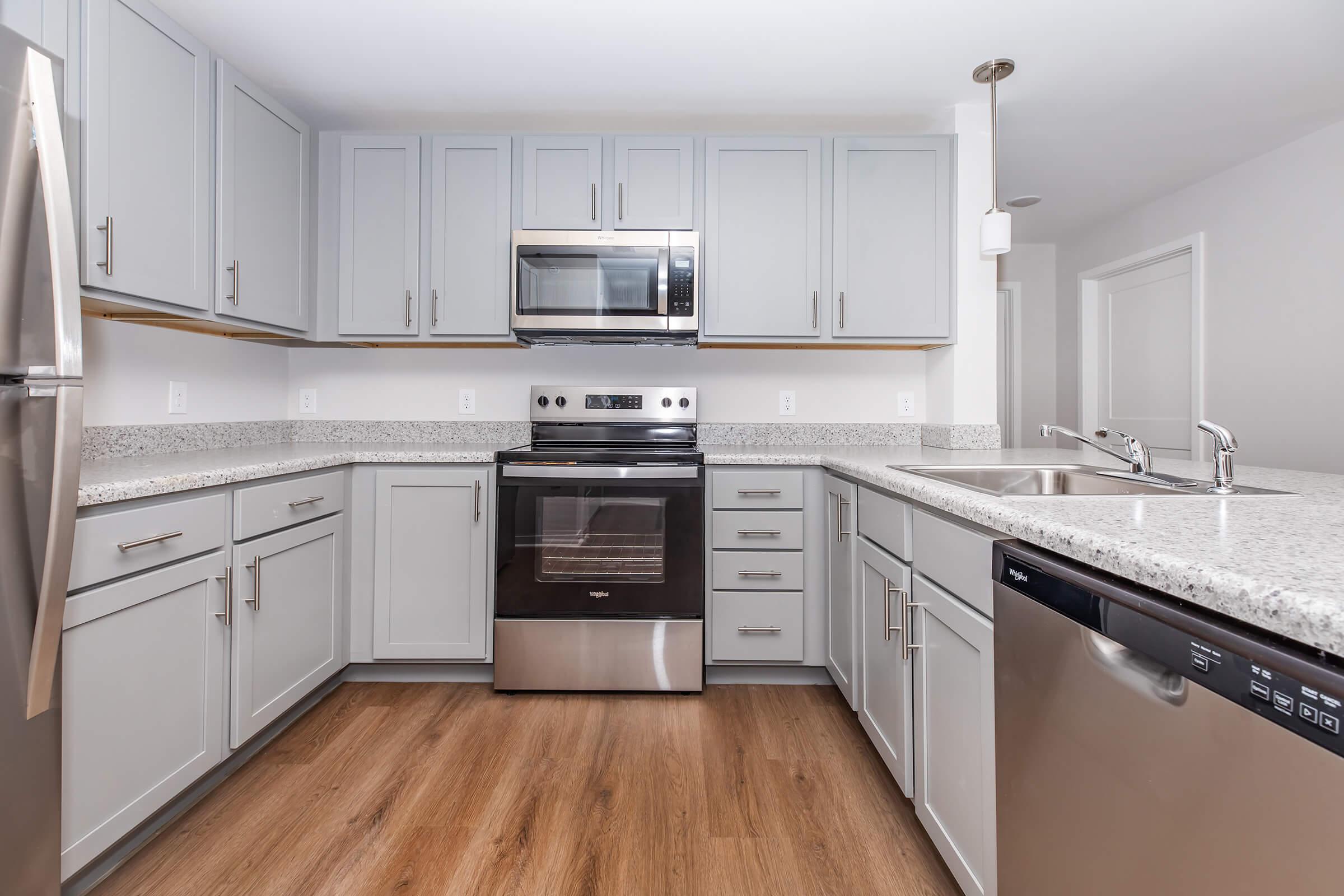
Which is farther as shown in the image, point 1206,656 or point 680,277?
point 680,277

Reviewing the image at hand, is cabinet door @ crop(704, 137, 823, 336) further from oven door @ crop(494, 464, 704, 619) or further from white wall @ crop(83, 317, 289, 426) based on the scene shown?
white wall @ crop(83, 317, 289, 426)

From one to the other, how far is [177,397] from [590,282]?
1534 mm

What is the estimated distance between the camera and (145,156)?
1.69 metres

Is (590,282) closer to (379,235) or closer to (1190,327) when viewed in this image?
(379,235)

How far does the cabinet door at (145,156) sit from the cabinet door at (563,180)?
1048 millimetres

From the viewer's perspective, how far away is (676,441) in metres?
2.67

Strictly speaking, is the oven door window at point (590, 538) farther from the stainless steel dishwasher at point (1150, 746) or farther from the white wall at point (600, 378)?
the stainless steel dishwasher at point (1150, 746)

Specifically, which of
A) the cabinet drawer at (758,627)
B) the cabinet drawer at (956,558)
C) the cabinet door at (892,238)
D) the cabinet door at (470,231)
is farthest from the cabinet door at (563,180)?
the cabinet drawer at (956,558)

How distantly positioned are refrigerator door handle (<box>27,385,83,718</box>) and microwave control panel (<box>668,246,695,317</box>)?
5.77 feet

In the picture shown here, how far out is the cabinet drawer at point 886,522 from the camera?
59.5 inches

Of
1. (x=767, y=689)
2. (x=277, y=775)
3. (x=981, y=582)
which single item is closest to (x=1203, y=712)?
(x=981, y=582)

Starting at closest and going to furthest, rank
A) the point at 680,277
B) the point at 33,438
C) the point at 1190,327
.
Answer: the point at 33,438
the point at 680,277
the point at 1190,327

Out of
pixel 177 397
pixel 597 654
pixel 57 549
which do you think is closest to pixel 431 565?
pixel 597 654

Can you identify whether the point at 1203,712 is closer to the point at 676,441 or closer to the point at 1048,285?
the point at 676,441
